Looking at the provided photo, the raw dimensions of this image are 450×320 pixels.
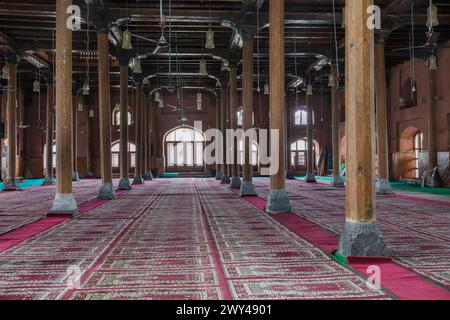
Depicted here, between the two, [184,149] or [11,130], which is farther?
[184,149]

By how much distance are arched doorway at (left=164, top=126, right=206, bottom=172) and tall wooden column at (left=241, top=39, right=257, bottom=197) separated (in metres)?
12.8

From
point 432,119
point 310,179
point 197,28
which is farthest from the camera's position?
point 310,179

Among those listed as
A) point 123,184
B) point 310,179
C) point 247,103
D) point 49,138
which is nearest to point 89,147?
point 49,138

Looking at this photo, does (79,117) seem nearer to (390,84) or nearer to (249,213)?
(390,84)

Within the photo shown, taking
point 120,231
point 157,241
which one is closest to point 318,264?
point 157,241

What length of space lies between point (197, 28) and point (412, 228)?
8610mm

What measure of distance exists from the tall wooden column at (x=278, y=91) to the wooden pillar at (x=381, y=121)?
173 inches

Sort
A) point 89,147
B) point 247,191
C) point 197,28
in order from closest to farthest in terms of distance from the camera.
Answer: point 247,191, point 197,28, point 89,147

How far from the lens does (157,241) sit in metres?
4.58

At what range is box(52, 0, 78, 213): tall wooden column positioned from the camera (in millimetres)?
6641

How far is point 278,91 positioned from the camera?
21.4 feet

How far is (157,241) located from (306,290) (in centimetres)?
218

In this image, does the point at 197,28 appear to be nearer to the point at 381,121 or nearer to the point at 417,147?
the point at 381,121

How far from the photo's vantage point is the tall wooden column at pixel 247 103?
31.2 ft
